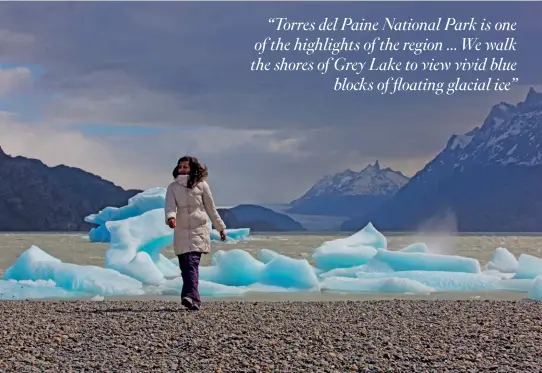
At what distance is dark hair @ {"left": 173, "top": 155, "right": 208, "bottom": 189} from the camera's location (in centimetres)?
852

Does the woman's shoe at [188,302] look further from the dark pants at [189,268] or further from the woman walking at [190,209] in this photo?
the woman walking at [190,209]

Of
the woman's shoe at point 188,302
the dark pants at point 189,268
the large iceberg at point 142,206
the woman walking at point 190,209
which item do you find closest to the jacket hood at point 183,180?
the woman walking at point 190,209

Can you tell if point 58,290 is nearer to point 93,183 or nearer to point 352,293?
point 352,293

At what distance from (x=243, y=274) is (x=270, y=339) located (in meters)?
8.09

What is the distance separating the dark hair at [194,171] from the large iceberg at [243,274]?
510 centimetres

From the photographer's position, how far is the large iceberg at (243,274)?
14.0m

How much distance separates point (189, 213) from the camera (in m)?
8.55

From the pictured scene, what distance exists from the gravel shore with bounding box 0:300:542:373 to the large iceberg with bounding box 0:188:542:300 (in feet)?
13.7

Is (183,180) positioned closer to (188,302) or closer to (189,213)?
(189,213)

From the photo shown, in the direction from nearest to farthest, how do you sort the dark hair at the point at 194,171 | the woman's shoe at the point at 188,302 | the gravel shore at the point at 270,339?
the gravel shore at the point at 270,339
the dark hair at the point at 194,171
the woman's shoe at the point at 188,302

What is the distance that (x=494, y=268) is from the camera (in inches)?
746

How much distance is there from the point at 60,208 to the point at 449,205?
90.3 meters

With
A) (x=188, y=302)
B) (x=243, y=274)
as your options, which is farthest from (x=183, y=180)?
(x=243, y=274)

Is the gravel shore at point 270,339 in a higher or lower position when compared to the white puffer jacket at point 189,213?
lower
